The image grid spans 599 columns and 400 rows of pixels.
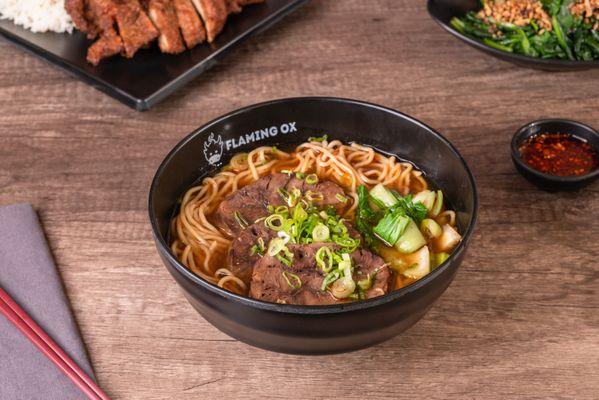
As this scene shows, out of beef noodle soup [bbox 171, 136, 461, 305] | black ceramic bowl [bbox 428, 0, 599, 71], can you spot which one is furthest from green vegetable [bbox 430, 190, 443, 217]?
black ceramic bowl [bbox 428, 0, 599, 71]

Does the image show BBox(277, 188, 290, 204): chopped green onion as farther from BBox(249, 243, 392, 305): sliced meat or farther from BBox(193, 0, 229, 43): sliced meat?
BBox(193, 0, 229, 43): sliced meat

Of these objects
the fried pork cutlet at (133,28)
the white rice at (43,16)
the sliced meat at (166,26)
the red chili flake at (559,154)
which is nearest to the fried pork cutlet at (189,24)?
the sliced meat at (166,26)

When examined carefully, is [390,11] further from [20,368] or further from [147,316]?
[20,368]

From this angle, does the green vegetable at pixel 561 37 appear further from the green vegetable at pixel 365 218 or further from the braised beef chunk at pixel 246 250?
the braised beef chunk at pixel 246 250

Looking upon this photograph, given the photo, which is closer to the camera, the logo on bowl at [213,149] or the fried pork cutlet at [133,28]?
the logo on bowl at [213,149]

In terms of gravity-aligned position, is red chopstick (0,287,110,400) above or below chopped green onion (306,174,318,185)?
below

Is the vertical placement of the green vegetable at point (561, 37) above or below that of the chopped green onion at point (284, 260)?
below
